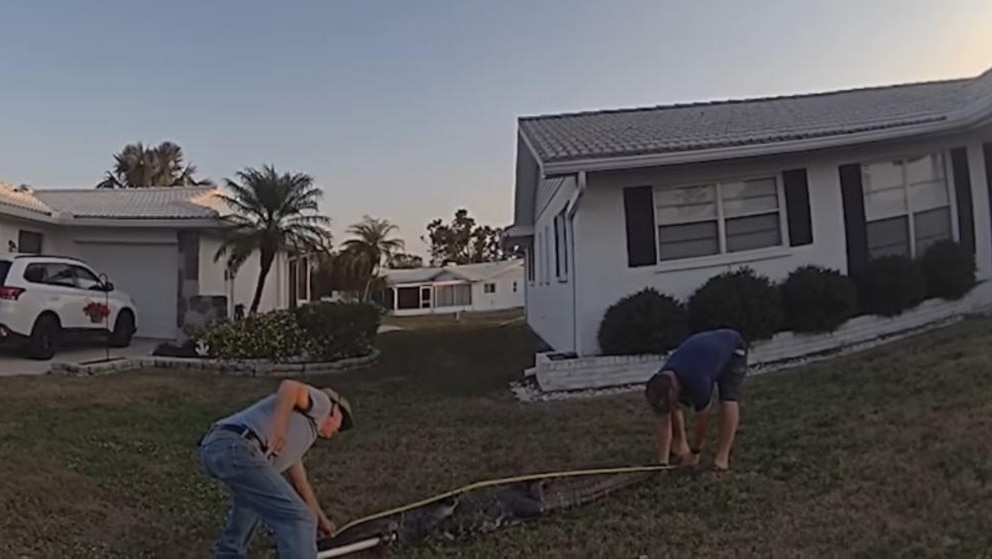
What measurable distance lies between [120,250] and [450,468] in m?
13.5

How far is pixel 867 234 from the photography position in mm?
12008

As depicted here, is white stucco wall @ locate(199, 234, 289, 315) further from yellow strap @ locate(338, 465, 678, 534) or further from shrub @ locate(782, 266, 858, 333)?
yellow strap @ locate(338, 465, 678, 534)

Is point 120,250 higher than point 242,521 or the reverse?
higher

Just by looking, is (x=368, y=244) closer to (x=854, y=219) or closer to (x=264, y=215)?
(x=264, y=215)

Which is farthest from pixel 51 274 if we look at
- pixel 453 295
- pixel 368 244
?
pixel 453 295

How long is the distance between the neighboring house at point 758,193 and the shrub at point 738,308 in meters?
0.49

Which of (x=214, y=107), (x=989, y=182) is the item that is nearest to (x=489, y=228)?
(x=214, y=107)

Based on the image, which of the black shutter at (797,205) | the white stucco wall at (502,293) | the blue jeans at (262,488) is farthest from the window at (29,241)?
the white stucco wall at (502,293)

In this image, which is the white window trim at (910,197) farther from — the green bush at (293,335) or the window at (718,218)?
the green bush at (293,335)

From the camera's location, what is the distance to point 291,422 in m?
3.97

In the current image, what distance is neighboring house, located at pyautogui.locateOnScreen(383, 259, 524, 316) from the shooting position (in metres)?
47.2

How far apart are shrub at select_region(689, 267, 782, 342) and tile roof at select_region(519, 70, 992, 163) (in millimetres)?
1892

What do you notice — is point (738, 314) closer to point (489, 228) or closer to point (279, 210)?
point (279, 210)

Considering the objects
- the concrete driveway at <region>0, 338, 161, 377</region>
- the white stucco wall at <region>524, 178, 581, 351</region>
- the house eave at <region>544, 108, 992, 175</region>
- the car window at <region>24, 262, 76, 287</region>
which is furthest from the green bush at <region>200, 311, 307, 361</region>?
the house eave at <region>544, 108, 992, 175</region>
